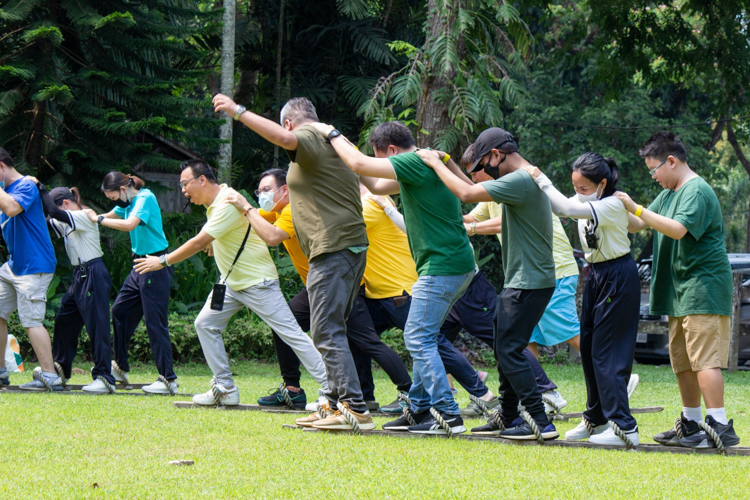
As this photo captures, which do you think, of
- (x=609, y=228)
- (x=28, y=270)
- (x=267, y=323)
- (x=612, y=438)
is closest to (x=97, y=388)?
(x=28, y=270)

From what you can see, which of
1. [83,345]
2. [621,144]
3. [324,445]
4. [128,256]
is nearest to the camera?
[324,445]

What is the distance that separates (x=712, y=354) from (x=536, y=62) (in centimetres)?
2306

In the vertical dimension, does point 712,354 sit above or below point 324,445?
above

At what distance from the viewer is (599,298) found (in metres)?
5.26

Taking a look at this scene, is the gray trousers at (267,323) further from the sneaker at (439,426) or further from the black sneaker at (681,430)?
the black sneaker at (681,430)

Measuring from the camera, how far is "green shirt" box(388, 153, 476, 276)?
17.5ft

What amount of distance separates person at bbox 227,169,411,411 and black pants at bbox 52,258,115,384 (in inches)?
68.4

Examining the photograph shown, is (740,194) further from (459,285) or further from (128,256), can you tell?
(459,285)

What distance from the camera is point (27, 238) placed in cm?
755

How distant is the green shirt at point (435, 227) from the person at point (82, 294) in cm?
363

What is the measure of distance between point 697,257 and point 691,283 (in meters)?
0.17

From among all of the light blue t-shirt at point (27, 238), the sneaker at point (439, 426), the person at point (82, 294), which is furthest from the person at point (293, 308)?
the light blue t-shirt at point (27, 238)

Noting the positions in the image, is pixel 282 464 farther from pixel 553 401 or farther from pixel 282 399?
pixel 553 401

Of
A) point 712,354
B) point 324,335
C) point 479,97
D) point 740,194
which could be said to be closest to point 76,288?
point 324,335
